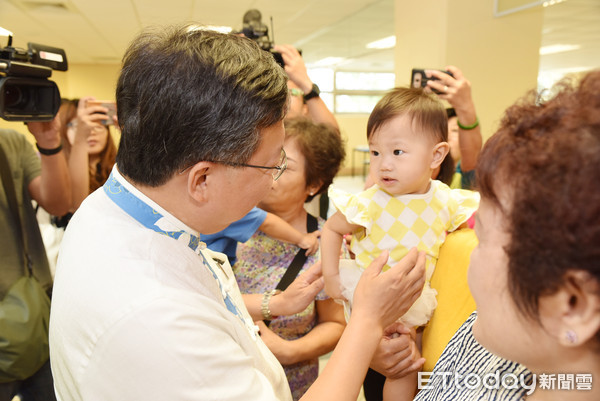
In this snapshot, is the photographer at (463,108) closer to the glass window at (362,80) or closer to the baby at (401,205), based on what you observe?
the baby at (401,205)

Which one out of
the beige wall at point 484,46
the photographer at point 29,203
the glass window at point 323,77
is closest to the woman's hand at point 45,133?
the photographer at point 29,203

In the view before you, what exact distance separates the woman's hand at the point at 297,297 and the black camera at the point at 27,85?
1319 millimetres

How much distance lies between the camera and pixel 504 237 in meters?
0.65

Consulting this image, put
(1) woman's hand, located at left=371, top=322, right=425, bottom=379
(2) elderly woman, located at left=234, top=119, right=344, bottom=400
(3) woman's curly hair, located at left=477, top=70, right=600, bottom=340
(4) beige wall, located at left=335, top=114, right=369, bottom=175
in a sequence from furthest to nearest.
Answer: (4) beige wall, located at left=335, top=114, right=369, bottom=175
(2) elderly woman, located at left=234, top=119, right=344, bottom=400
(1) woman's hand, located at left=371, top=322, right=425, bottom=379
(3) woman's curly hair, located at left=477, top=70, right=600, bottom=340

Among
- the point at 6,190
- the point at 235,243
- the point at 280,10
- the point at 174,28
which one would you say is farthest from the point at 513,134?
the point at 280,10

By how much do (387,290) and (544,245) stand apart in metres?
0.56

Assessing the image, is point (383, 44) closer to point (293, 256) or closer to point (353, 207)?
point (293, 256)

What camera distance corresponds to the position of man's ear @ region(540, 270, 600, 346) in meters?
0.54

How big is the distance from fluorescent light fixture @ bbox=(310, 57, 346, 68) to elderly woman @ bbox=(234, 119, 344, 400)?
8648 mm

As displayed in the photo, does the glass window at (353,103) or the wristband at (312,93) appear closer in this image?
the wristband at (312,93)

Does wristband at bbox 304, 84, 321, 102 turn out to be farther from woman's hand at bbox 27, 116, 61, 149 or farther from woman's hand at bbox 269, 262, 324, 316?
woman's hand at bbox 27, 116, 61, 149

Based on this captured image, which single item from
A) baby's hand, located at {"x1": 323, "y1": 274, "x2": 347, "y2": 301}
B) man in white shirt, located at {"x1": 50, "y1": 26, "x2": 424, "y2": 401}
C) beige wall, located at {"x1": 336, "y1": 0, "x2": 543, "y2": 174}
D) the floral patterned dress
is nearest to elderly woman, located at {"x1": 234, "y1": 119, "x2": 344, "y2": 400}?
the floral patterned dress

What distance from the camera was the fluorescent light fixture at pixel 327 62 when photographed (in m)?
10.0

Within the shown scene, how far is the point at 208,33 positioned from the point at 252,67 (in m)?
0.14
